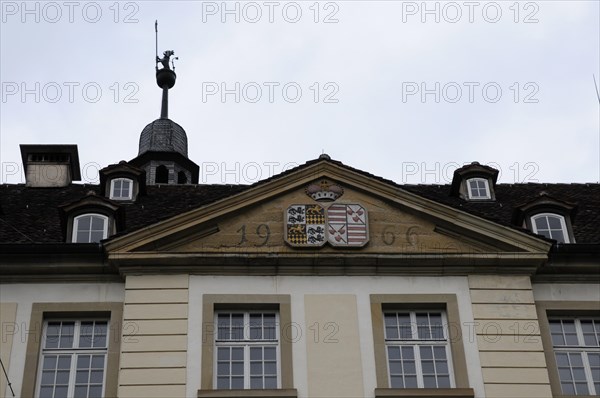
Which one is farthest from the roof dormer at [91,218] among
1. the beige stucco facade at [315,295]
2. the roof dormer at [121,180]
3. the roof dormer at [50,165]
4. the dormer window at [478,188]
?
the dormer window at [478,188]

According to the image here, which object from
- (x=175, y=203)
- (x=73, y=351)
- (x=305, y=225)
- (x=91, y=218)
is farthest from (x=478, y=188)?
(x=73, y=351)

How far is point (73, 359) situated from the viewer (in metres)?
23.5

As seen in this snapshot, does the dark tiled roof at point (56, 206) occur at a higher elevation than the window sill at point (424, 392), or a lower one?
higher

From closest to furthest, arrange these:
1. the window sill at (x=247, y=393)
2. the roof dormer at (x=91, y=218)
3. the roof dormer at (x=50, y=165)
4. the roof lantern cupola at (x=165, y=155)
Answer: the window sill at (x=247, y=393) < the roof dormer at (x=91, y=218) < the roof dormer at (x=50, y=165) < the roof lantern cupola at (x=165, y=155)

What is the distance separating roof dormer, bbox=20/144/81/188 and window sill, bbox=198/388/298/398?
13.1 metres

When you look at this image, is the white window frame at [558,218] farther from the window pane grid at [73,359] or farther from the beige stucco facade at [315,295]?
the window pane grid at [73,359]

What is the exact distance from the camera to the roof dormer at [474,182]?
32.1 m

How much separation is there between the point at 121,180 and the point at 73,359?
9012mm

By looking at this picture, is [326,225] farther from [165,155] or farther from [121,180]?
[165,155]

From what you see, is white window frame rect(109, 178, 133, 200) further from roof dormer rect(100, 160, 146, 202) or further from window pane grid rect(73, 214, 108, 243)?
window pane grid rect(73, 214, 108, 243)

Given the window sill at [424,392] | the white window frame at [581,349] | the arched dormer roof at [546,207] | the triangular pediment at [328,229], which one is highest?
the arched dormer roof at [546,207]

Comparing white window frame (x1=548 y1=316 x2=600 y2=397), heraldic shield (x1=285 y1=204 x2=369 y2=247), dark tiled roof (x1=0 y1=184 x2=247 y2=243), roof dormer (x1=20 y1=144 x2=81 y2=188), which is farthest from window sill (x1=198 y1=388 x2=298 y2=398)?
roof dormer (x1=20 y1=144 x2=81 y2=188)

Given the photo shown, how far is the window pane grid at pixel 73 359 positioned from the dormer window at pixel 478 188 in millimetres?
11926

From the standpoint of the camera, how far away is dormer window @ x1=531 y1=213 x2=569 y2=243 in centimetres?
2666
